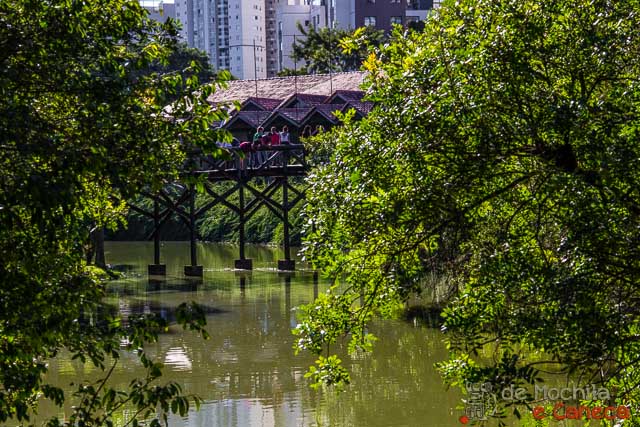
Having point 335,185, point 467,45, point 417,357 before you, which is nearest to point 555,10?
point 467,45

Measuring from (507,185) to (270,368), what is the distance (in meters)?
9.32

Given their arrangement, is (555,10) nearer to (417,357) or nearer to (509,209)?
(509,209)

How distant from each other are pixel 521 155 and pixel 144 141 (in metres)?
2.22

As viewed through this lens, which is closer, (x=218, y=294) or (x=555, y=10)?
(x=555, y=10)

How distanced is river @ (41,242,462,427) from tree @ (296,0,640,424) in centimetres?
400

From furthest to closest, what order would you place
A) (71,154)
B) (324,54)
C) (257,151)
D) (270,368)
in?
1. (324,54)
2. (257,151)
3. (270,368)
4. (71,154)

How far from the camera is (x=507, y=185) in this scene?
6.54 meters

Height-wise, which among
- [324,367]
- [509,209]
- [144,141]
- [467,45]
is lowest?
[324,367]

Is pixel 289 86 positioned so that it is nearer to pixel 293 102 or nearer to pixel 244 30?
pixel 293 102

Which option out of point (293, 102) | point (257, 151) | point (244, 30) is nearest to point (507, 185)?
point (257, 151)

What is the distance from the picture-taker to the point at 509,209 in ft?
22.0

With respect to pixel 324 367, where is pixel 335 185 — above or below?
above

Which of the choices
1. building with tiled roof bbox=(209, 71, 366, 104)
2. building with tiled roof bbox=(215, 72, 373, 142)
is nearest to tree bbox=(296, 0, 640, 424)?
building with tiled roof bbox=(215, 72, 373, 142)

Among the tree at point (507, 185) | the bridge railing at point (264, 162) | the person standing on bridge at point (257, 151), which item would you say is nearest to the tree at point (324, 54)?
the person standing on bridge at point (257, 151)
